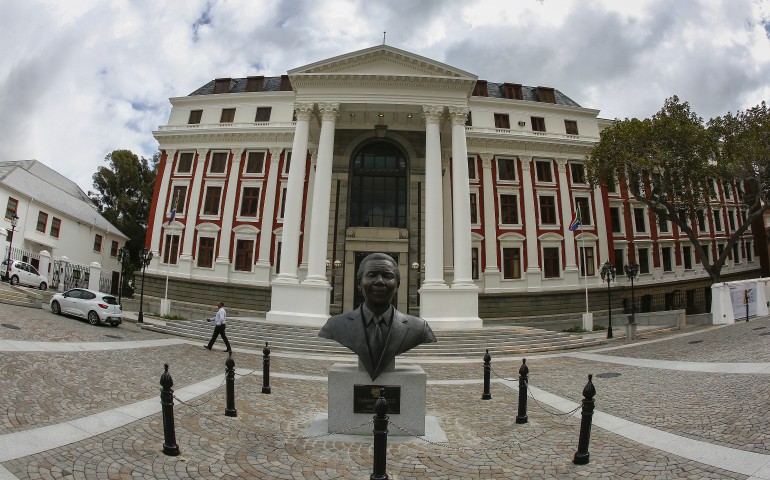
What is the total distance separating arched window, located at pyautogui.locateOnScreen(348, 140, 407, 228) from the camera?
29734 mm

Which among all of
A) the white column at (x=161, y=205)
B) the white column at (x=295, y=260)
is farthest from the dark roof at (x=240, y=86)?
the white column at (x=295, y=260)

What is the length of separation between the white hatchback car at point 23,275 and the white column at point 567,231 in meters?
35.8

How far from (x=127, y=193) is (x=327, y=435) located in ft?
170

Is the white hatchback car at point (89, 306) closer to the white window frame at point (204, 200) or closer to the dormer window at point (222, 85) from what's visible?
the white window frame at point (204, 200)

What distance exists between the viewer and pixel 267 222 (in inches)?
1296

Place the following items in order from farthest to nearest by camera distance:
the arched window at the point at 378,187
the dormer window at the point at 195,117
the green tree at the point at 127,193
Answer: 1. the green tree at the point at 127,193
2. the dormer window at the point at 195,117
3. the arched window at the point at 378,187

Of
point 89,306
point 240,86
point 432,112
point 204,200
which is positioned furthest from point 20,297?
point 240,86

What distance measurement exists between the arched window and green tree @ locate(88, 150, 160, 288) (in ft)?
100

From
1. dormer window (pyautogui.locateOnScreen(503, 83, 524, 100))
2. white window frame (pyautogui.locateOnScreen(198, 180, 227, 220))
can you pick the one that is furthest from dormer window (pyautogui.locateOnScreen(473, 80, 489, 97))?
white window frame (pyautogui.locateOnScreen(198, 180, 227, 220))

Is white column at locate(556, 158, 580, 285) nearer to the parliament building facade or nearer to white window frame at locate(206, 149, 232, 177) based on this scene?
the parliament building facade

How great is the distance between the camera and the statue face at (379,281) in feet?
20.5

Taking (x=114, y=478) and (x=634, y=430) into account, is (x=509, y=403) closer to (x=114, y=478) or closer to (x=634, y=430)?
(x=634, y=430)

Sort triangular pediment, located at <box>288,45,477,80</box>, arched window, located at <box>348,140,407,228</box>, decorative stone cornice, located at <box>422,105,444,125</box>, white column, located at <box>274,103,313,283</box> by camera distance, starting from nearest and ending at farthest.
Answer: white column, located at <box>274,103,313,283</box>, decorative stone cornice, located at <box>422,105,444,125</box>, triangular pediment, located at <box>288,45,477,80</box>, arched window, located at <box>348,140,407,228</box>

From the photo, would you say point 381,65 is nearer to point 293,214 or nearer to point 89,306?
point 293,214
